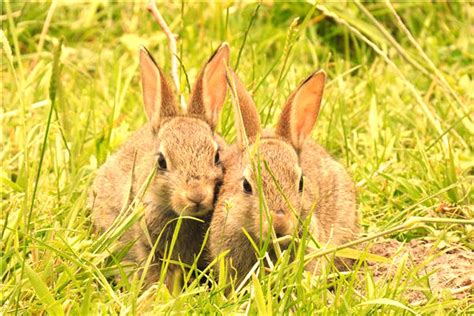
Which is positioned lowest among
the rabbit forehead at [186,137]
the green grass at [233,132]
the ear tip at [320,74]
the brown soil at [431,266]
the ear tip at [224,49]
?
the brown soil at [431,266]

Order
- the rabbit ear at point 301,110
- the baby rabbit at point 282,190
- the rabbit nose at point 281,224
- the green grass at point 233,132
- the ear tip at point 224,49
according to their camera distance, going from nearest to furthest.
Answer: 1. the green grass at point 233,132
2. the rabbit nose at point 281,224
3. the baby rabbit at point 282,190
4. the rabbit ear at point 301,110
5. the ear tip at point 224,49

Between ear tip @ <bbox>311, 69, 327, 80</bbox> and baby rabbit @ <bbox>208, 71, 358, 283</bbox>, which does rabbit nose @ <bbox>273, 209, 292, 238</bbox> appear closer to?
baby rabbit @ <bbox>208, 71, 358, 283</bbox>

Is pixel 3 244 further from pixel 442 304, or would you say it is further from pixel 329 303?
pixel 442 304

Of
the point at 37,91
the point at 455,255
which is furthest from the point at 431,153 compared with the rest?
the point at 37,91

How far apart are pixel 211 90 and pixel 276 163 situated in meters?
0.73

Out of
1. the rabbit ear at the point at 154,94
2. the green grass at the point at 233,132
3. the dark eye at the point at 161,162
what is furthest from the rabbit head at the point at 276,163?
the rabbit ear at the point at 154,94

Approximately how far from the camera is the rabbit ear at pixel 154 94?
16.1 feet

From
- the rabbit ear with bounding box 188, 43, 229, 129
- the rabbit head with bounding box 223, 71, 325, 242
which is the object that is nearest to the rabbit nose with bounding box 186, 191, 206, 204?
the rabbit head with bounding box 223, 71, 325, 242

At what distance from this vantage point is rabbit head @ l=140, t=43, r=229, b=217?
14.9 ft

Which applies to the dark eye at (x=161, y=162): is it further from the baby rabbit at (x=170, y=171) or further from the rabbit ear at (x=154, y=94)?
the rabbit ear at (x=154, y=94)

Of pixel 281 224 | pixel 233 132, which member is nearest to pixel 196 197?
pixel 281 224

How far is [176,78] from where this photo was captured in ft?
18.3

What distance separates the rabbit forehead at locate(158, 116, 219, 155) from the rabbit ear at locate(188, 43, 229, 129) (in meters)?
0.08

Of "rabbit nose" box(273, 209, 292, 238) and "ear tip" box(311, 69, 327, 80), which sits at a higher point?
"ear tip" box(311, 69, 327, 80)
